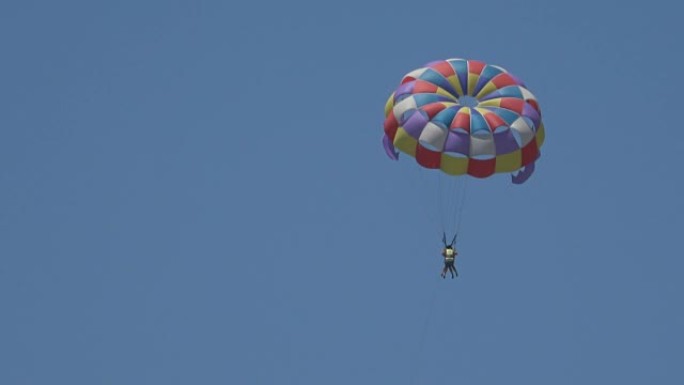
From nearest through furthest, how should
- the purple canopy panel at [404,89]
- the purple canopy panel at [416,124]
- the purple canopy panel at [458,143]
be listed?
the purple canopy panel at [458,143] → the purple canopy panel at [416,124] → the purple canopy panel at [404,89]

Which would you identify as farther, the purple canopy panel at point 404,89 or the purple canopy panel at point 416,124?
the purple canopy panel at point 404,89

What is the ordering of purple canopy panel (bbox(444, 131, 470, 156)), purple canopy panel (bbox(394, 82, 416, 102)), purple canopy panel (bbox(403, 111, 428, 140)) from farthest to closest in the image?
1. purple canopy panel (bbox(394, 82, 416, 102))
2. purple canopy panel (bbox(403, 111, 428, 140))
3. purple canopy panel (bbox(444, 131, 470, 156))

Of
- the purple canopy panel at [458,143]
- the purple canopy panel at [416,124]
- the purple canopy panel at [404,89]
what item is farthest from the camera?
the purple canopy panel at [404,89]

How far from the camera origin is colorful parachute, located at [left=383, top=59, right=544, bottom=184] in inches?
2618

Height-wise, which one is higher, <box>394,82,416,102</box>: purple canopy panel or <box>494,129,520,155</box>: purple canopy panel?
<box>394,82,416,102</box>: purple canopy panel

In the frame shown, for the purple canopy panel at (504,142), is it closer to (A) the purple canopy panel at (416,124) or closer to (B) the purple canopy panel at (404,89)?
(A) the purple canopy panel at (416,124)

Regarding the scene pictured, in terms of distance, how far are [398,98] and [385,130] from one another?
911 mm

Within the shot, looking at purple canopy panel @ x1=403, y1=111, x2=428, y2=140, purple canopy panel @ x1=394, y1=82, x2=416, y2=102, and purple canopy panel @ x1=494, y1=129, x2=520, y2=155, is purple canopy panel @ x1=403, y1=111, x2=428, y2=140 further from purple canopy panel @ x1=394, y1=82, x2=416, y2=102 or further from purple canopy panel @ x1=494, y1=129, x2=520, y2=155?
purple canopy panel @ x1=494, y1=129, x2=520, y2=155

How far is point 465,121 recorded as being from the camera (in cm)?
6650

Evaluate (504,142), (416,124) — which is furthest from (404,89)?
(504,142)

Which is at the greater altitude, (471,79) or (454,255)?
(471,79)

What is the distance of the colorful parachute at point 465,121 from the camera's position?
66500 millimetres

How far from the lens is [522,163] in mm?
67062

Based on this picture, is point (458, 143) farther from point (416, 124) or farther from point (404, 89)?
point (404, 89)
